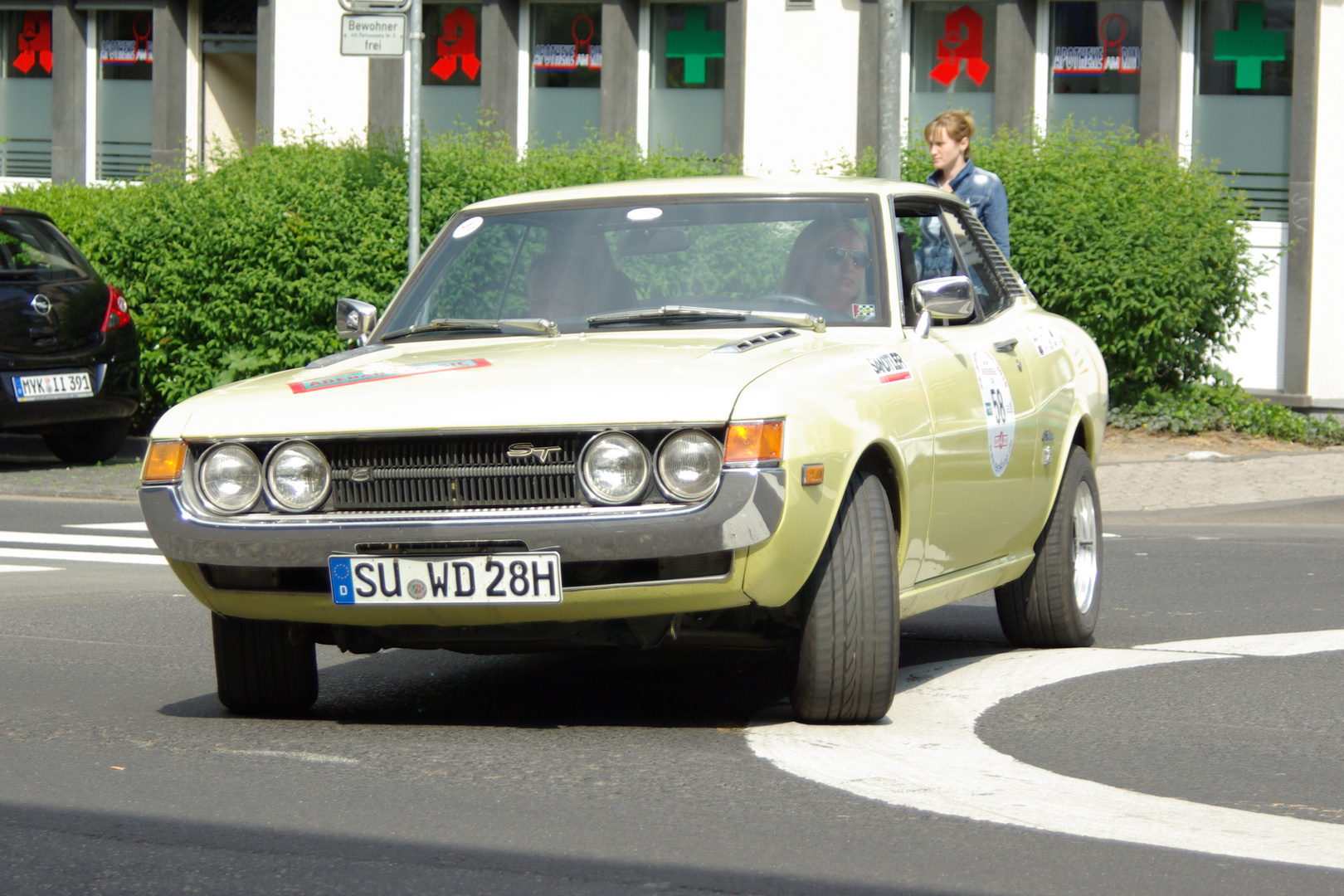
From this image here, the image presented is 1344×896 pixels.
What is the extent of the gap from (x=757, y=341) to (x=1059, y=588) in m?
1.91

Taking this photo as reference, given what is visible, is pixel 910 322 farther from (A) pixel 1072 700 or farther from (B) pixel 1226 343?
(B) pixel 1226 343

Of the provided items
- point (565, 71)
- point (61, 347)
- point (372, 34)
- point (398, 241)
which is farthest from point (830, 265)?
point (565, 71)

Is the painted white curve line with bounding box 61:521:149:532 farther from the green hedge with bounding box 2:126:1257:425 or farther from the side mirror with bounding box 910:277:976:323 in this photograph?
the side mirror with bounding box 910:277:976:323

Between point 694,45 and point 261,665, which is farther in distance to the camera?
point 694,45

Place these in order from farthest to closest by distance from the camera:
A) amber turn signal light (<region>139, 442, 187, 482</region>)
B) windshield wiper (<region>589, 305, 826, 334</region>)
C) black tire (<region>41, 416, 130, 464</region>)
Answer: black tire (<region>41, 416, 130, 464</region>), windshield wiper (<region>589, 305, 826, 334</region>), amber turn signal light (<region>139, 442, 187, 482</region>)

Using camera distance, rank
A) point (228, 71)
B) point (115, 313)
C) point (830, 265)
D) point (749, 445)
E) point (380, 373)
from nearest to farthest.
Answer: point (749, 445), point (380, 373), point (830, 265), point (115, 313), point (228, 71)

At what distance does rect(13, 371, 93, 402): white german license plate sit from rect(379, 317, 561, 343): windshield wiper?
8.07 meters

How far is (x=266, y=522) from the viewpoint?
5.29 meters

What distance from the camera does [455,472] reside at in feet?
17.0

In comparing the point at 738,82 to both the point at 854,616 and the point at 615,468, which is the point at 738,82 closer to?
the point at 854,616

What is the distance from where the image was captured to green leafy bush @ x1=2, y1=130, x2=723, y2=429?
50.0ft

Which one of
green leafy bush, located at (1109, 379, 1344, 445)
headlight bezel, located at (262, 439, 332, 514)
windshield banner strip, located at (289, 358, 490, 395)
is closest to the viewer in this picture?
headlight bezel, located at (262, 439, 332, 514)

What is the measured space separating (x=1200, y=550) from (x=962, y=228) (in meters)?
3.82

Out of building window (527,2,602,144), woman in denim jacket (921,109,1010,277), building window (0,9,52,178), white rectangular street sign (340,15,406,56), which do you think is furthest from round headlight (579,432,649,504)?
building window (0,9,52,178)
